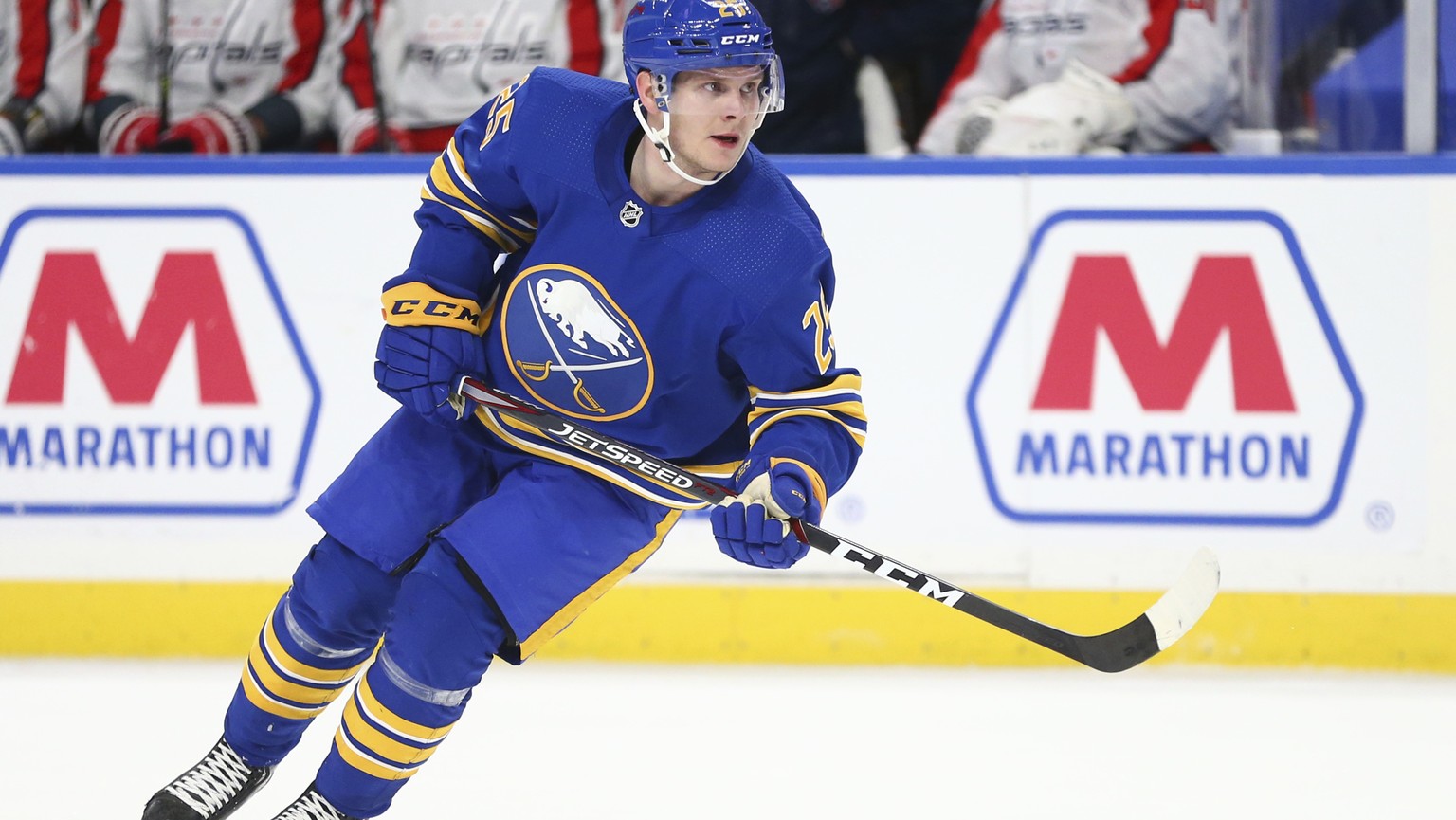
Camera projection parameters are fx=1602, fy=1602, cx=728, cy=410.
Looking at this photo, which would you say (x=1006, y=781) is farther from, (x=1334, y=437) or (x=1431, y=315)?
(x=1431, y=315)

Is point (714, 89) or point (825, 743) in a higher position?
point (714, 89)

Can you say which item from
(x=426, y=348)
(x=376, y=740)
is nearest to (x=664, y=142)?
(x=426, y=348)

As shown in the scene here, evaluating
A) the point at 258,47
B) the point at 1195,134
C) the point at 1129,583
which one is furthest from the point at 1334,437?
the point at 258,47

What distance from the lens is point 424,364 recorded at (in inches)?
80.7

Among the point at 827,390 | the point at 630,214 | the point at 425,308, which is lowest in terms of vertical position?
the point at 827,390

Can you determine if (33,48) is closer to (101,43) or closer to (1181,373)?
(101,43)

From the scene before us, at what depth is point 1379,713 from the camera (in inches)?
123

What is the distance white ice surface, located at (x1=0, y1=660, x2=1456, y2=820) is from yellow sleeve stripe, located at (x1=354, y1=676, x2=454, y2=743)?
550 millimetres

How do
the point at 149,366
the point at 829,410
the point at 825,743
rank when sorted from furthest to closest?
the point at 149,366 → the point at 825,743 → the point at 829,410

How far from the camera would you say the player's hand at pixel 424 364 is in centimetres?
205

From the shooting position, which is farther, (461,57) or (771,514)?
(461,57)

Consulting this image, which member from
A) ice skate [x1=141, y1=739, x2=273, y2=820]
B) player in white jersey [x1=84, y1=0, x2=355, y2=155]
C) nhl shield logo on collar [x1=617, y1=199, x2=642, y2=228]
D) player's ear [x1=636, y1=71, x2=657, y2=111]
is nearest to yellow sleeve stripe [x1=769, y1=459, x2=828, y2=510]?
nhl shield logo on collar [x1=617, y1=199, x2=642, y2=228]

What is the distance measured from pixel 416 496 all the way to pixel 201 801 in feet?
1.60

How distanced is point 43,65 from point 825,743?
8.50ft
